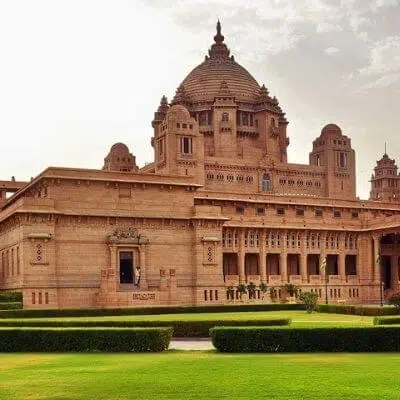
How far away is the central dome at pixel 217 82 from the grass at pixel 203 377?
7484 centimetres

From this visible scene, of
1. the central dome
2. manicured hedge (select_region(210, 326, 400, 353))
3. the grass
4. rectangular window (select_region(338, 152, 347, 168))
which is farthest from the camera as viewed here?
the central dome

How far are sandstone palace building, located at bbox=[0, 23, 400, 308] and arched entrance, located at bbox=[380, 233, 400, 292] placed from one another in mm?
145

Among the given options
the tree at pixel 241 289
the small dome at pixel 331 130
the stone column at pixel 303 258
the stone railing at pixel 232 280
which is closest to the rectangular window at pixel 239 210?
the stone column at pixel 303 258

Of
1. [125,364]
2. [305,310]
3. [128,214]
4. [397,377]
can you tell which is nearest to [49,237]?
[128,214]

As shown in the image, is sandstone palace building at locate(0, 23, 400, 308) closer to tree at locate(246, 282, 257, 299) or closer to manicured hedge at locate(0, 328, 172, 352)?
tree at locate(246, 282, 257, 299)

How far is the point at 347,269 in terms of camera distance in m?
83.7

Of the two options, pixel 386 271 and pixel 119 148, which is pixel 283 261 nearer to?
pixel 386 271

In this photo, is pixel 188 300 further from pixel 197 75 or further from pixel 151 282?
pixel 197 75

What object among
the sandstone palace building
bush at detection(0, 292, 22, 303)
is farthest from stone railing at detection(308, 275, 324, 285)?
bush at detection(0, 292, 22, 303)

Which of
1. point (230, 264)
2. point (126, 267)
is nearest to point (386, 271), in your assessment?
point (230, 264)

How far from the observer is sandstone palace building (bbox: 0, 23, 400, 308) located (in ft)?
194

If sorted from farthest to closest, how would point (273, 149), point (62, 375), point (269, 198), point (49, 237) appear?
point (273, 149), point (269, 198), point (49, 237), point (62, 375)

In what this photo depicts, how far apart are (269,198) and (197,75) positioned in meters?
26.6

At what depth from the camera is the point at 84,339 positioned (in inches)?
1021
